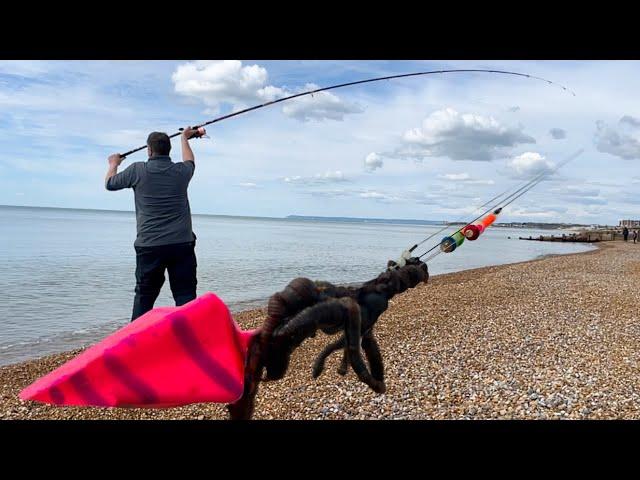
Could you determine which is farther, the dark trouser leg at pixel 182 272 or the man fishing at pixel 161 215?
the dark trouser leg at pixel 182 272

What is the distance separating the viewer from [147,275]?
4.24 metres

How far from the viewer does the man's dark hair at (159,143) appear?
4.04 meters

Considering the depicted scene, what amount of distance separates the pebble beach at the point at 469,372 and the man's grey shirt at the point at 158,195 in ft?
7.11

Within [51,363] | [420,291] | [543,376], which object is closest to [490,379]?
[543,376]

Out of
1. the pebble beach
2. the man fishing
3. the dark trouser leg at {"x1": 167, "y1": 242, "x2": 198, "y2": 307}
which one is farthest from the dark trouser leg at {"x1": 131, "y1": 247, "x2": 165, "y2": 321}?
the pebble beach

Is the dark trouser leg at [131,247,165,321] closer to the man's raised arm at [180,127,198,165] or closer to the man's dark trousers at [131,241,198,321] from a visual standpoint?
the man's dark trousers at [131,241,198,321]

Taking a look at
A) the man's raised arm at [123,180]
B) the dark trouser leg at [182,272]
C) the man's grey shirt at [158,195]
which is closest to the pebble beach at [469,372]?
the dark trouser leg at [182,272]

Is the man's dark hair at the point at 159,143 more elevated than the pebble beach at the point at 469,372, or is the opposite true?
the man's dark hair at the point at 159,143

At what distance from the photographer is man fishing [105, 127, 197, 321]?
4.05 meters

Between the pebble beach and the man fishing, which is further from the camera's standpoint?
the pebble beach

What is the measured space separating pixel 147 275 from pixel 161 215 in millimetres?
528

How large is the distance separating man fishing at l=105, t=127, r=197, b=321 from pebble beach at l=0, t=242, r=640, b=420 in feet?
5.81

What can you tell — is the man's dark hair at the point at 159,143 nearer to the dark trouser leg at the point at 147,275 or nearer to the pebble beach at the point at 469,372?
the dark trouser leg at the point at 147,275

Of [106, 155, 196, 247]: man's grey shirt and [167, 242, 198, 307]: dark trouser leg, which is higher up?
[106, 155, 196, 247]: man's grey shirt
